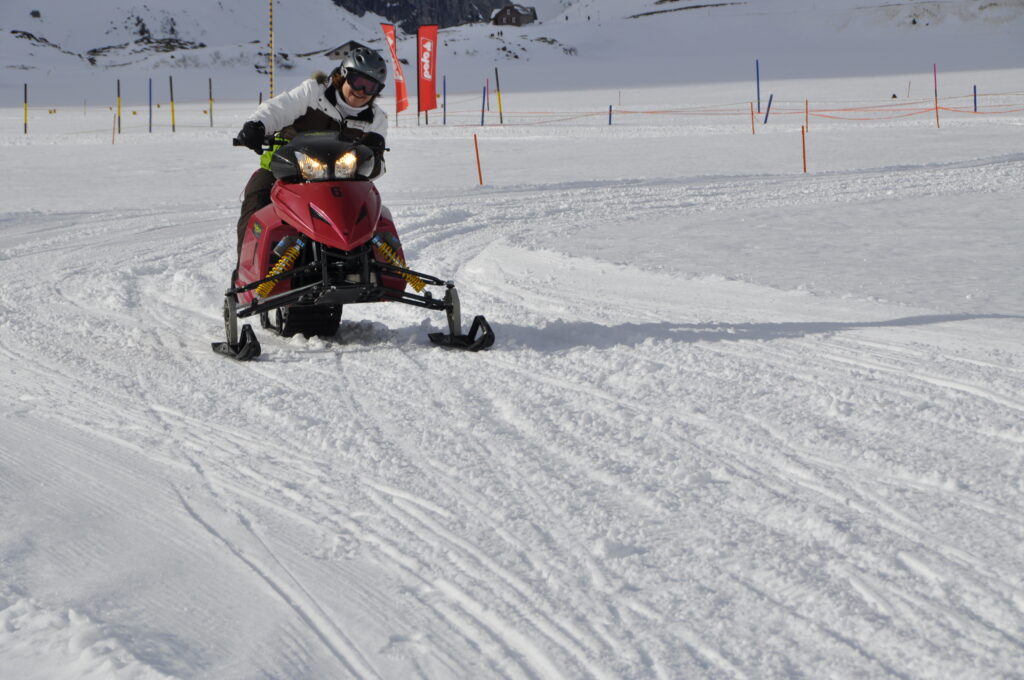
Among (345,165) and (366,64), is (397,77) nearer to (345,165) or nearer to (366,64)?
(366,64)

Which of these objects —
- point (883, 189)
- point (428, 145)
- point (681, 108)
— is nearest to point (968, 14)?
point (681, 108)

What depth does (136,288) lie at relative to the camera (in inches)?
291

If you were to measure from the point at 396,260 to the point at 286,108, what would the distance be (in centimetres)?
99

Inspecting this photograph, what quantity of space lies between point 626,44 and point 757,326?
6308 cm

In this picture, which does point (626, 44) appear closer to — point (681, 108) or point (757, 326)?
point (681, 108)

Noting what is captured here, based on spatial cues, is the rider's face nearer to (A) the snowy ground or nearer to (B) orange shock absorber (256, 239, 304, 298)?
(B) orange shock absorber (256, 239, 304, 298)

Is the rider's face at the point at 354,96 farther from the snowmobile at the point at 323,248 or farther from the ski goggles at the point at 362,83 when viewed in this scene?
the snowmobile at the point at 323,248

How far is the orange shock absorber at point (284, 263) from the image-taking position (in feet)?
17.5

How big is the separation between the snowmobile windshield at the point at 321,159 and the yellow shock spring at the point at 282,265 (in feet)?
1.16

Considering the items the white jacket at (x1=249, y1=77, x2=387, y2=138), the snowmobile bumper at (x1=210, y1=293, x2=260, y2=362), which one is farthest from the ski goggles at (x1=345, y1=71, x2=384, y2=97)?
the snowmobile bumper at (x1=210, y1=293, x2=260, y2=362)

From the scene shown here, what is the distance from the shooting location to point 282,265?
5352mm

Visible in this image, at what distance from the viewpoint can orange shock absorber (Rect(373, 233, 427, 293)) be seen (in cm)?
542

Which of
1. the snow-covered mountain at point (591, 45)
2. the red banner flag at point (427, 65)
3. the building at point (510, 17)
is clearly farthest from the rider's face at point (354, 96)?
the building at point (510, 17)

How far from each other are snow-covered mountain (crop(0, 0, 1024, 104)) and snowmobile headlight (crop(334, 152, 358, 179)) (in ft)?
153
